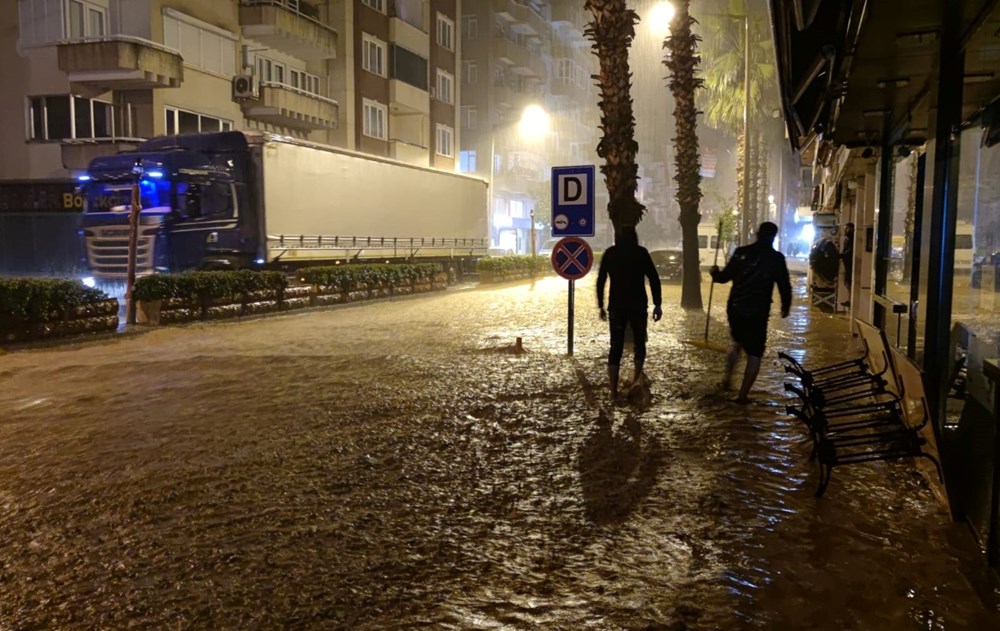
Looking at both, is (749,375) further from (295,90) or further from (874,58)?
(295,90)

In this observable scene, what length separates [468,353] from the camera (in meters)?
12.3

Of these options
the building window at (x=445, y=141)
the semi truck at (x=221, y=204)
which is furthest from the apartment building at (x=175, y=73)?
the semi truck at (x=221, y=204)

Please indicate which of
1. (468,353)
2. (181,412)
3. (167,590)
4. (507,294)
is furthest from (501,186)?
(167,590)

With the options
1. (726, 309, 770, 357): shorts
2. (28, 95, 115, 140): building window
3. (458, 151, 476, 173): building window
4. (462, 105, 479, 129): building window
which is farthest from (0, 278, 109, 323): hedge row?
(458, 151, 476, 173): building window

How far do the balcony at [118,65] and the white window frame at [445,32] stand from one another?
2084cm

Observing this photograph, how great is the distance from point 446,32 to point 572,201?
1468 inches

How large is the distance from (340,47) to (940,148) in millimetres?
34314

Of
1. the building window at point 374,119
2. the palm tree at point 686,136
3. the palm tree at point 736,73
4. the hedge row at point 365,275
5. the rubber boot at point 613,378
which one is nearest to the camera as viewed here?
the rubber boot at point 613,378

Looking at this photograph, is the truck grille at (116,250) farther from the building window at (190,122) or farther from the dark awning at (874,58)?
the dark awning at (874,58)

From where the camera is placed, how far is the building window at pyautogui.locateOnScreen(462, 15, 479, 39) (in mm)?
59781

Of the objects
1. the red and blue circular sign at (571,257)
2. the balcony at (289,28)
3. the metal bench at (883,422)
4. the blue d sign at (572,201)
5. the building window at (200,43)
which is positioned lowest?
the metal bench at (883,422)

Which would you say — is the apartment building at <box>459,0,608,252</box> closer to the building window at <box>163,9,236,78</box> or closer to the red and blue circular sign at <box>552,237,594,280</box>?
Result: the building window at <box>163,9,236,78</box>

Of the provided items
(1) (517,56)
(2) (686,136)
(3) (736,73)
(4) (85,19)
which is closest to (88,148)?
(4) (85,19)

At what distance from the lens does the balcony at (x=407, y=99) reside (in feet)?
129
